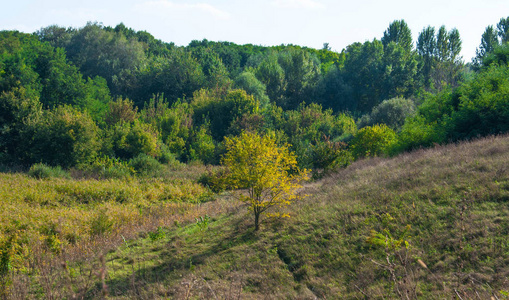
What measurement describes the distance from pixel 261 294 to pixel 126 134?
81.9ft

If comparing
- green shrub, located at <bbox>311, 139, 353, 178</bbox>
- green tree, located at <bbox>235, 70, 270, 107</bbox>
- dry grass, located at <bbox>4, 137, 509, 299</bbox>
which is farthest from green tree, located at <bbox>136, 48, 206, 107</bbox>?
dry grass, located at <bbox>4, 137, 509, 299</bbox>

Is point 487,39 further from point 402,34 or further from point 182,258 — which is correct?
point 182,258

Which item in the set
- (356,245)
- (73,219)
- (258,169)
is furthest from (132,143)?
(356,245)

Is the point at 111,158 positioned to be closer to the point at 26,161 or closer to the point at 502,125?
the point at 26,161

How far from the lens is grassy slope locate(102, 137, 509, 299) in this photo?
25.9 ft

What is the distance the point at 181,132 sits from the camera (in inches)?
1403

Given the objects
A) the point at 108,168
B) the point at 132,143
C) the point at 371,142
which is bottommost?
the point at 108,168

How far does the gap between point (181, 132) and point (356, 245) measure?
28.3 metres

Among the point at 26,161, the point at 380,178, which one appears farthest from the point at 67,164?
the point at 380,178

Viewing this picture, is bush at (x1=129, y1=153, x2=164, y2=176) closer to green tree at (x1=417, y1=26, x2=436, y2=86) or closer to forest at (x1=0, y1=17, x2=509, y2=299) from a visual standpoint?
forest at (x1=0, y1=17, x2=509, y2=299)

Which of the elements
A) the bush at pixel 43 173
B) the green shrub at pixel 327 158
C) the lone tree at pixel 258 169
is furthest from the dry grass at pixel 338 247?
the bush at pixel 43 173

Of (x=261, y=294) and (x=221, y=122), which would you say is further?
(x=221, y=122)

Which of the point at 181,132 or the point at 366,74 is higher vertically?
the point at 366,74

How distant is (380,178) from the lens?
14516 mm
